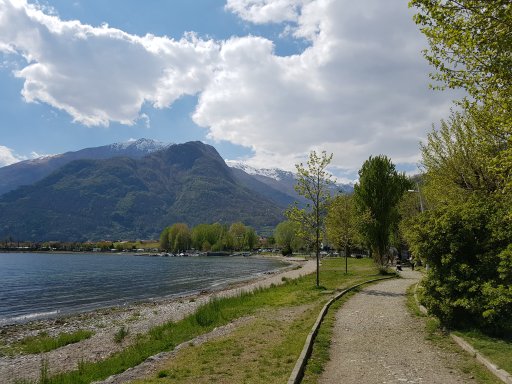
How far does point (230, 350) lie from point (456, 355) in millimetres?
6964

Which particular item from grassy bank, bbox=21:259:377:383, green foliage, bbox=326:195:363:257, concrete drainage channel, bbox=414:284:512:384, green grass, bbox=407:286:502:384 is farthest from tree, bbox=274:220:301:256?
concrete drainage channel, bbox=414:284:512:384

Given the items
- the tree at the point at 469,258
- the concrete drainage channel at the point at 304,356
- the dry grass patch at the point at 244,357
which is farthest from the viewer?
the tree at the point at 469,258

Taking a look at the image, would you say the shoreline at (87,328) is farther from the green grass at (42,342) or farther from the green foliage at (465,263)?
the green foliage at (465,263)

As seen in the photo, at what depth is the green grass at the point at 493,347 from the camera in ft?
34.9

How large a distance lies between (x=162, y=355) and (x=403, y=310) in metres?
12.0

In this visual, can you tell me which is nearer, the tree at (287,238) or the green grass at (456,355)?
the green grass at (456,355)

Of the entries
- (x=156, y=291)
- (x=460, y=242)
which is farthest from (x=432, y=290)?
(x=156, y=291)

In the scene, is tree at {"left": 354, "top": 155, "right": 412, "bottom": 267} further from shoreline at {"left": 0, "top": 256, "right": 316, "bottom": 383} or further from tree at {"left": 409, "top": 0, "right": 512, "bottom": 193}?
tree at {"left": 409, "top": 0, "right": 512, "bottom": 193}

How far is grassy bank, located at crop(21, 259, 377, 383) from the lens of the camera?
10.9 m

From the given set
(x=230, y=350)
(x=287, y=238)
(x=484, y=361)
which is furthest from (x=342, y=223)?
(x=287, y=238)

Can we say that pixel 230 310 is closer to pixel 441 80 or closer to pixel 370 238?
pixel 441 80

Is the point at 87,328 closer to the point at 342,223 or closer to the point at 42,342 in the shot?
the point at 42,342

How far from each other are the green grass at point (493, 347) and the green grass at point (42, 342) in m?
20.2

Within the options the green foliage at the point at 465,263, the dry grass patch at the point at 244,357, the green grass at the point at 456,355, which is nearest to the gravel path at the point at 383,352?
the green grass at the point at 456,355
